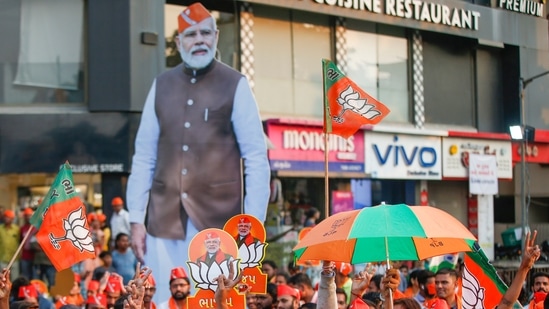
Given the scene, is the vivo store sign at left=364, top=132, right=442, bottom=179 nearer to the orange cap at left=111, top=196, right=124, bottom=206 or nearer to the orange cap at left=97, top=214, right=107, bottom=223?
the orange cap at left=111, top=196, right=124, bottom=206

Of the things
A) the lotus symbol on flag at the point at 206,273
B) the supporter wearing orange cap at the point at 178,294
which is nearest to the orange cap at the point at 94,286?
the supporter wearing orange cap at the point at 178,294

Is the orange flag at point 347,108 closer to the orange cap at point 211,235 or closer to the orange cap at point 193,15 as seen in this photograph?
the orange cap at point 211,235

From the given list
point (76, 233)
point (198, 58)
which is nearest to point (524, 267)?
point (76, 233)

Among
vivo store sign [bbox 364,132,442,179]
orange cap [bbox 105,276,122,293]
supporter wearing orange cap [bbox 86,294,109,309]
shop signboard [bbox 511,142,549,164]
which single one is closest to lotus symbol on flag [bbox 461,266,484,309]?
supporter wearing orange cap [bbox 86,294,109,309]

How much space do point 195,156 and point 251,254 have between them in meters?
6.56

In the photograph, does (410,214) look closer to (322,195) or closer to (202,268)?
(202,268)

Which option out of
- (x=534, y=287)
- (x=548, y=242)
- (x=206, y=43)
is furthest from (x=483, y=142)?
(x=534, y=287)

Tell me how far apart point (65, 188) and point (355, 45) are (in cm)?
1362

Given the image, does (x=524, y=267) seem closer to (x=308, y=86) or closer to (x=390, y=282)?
(x=390, y=282)

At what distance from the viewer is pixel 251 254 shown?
9.22 metres

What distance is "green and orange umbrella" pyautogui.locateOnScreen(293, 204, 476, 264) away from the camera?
6.42 meters

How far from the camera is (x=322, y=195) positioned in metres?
20.2

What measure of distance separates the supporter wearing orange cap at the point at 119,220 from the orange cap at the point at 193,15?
10.2 feet

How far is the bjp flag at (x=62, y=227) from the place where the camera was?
771 cm
